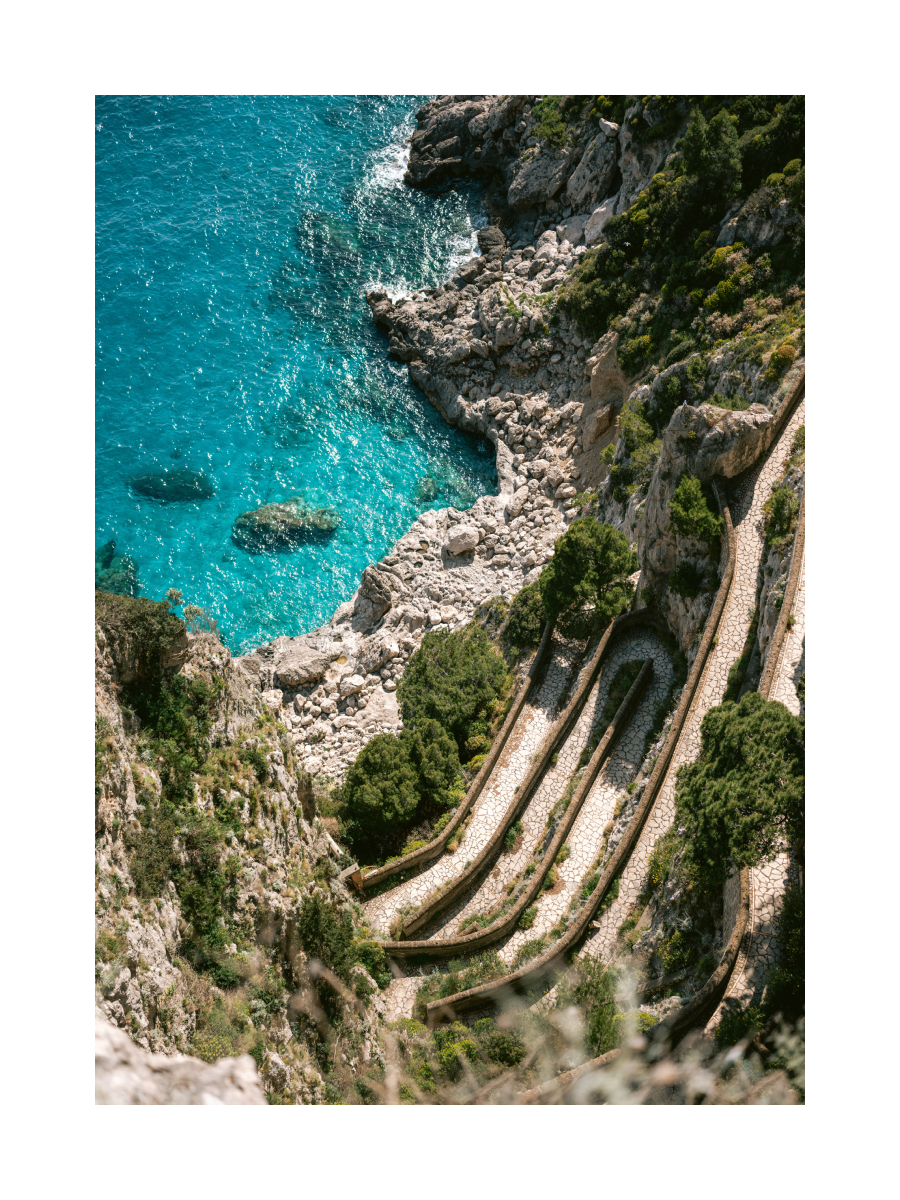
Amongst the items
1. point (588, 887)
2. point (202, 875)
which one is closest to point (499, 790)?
point (588, 887)

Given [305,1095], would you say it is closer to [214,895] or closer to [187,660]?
[214,895]

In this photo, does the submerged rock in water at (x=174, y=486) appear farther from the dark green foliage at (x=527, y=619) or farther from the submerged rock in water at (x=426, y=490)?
the dark green foliage at (x=527, y=619)

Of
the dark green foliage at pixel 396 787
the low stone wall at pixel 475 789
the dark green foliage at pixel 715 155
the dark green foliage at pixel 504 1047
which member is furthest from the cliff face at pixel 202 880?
the dark green foliage at pixel 715 155

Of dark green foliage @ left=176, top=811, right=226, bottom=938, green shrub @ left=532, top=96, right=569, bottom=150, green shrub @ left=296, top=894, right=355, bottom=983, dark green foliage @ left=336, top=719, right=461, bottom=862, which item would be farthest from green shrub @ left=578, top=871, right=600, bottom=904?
green shrub @ left=532, top=96, right=569, bottom=150
